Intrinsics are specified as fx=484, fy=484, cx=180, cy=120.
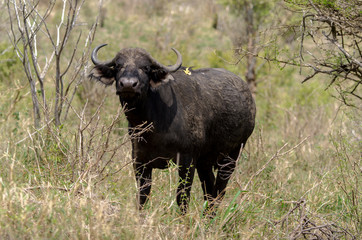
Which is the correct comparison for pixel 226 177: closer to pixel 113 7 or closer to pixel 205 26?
pixel 205 26

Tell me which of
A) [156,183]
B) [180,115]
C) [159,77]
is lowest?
[156,183]

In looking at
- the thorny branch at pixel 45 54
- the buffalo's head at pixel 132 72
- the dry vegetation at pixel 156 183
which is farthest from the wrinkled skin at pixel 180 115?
the thorny branch at pixel 45 54

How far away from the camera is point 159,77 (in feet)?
14.9

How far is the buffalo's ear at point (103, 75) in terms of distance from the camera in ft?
15.1

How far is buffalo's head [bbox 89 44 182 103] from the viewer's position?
4.11m

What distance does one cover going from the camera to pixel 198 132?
4938mm

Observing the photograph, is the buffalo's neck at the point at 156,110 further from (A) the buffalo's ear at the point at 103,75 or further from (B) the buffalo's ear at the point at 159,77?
(A) the buffalo's ear at the point at 103,75

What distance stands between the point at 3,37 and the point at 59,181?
880 centimetres

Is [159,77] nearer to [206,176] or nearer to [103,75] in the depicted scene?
[103,75]

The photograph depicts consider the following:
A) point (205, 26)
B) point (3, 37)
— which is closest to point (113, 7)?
point (205, 26)

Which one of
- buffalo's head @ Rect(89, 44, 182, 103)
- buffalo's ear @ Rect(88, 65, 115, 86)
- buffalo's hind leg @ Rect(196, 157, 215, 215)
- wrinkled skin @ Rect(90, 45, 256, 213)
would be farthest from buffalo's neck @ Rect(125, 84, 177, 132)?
buffalo's hind leg @ Rect(196, 157, 215, 215)

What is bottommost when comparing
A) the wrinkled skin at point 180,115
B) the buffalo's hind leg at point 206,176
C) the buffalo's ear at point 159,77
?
the buffalo's hind leg at point 206,176

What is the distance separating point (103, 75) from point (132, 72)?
0.49 m

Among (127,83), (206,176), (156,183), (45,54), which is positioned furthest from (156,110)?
(45,54)
